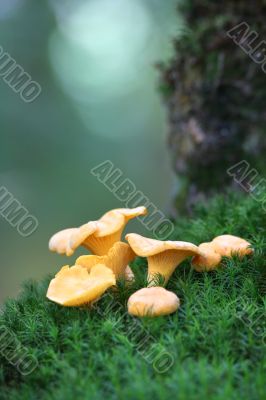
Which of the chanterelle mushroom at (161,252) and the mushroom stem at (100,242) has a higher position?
the mushroom stem at (100,242)

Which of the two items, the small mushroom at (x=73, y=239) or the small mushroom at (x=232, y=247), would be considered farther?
the small mushroom at (x=232, y=247)

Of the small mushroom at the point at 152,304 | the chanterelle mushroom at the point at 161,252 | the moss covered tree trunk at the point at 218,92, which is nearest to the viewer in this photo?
the small mushroom at the point at 152,304

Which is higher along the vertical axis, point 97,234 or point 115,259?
point 97,234

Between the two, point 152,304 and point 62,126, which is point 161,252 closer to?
point 152,304

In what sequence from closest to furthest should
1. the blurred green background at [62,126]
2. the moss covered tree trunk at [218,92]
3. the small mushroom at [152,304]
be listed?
the small mushroom at [152,304], the moss covered tree trunk at [218,92], the blurred green background at [62,126]

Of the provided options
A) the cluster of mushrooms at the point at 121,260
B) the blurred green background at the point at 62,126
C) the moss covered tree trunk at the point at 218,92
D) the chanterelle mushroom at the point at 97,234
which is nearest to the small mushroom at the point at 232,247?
the cluster of mushrooms at the point at 121,260

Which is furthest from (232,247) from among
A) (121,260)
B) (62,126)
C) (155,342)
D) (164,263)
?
(62,126)

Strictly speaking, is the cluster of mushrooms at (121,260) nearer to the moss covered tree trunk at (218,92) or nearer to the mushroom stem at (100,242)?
the mushroom stem at (100,242)
